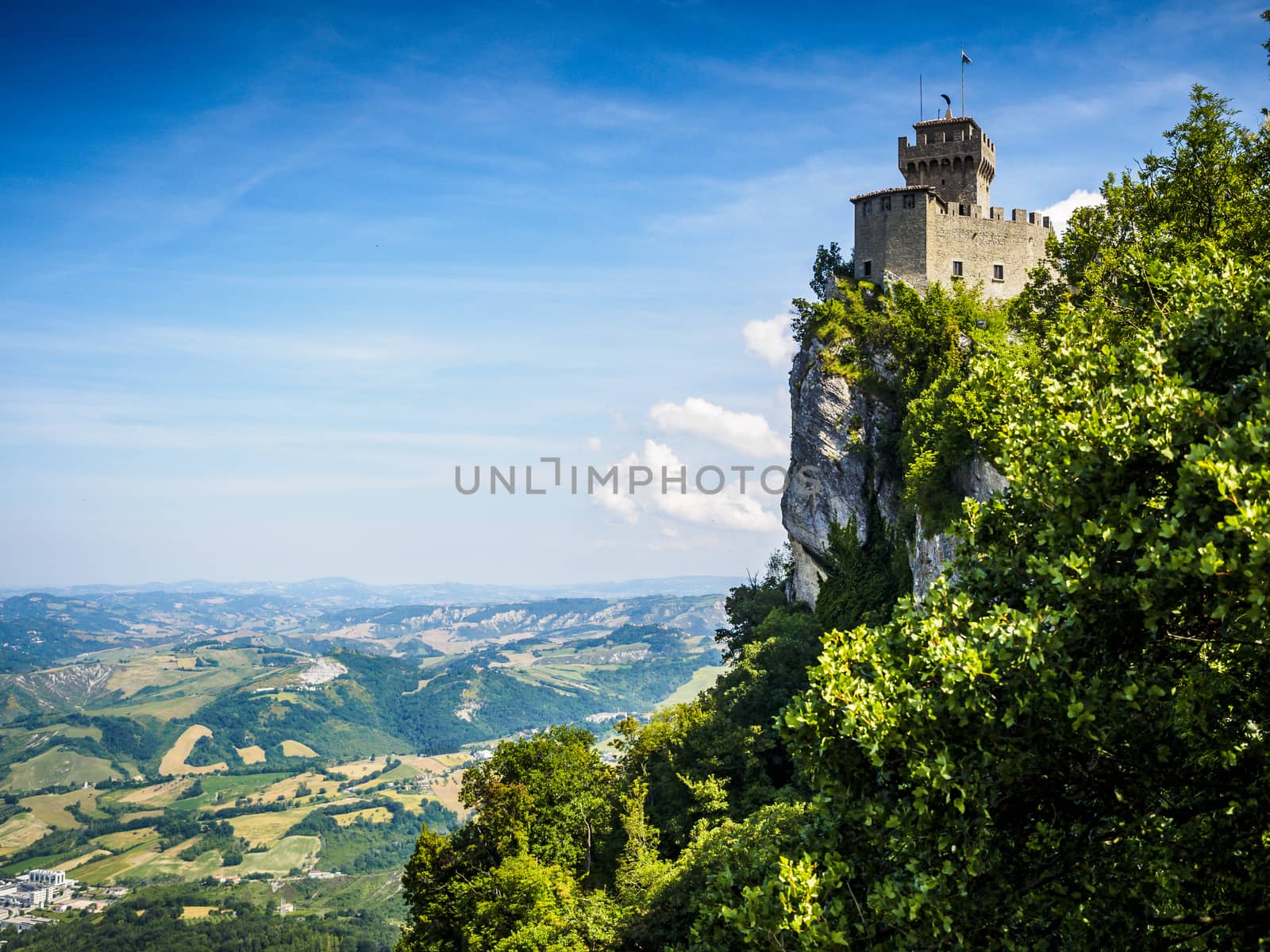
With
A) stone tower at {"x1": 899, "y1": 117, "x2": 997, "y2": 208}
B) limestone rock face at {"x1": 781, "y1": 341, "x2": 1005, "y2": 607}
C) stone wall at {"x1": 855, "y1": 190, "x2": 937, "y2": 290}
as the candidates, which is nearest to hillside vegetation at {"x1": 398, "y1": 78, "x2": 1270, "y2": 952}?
A: limestone rock face at {"x1": 781, "y1": 341, "x2": 1005, "y2": 607}

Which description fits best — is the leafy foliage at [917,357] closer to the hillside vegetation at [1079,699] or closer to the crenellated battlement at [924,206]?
the crenellated battlement at [924,206]

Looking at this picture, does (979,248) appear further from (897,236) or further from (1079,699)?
(1079,699)

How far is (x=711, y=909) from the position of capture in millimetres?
13750

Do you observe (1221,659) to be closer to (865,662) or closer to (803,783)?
(865,662)

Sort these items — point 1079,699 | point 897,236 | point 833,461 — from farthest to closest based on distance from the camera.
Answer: point 897,236, point 833,461, point 1079,699

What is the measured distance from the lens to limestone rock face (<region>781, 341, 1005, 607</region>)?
50.7 meters

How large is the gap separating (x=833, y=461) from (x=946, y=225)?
15432 mm

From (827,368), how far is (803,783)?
24.7 m

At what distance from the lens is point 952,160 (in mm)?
56688

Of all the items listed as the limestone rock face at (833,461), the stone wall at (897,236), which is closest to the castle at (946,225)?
the stone wall at (897,236)

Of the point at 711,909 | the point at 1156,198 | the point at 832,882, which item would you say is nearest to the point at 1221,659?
the point at 832,882

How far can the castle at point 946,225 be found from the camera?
54344 millimetres

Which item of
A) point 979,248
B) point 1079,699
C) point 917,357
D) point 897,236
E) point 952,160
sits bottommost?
point 1079,699

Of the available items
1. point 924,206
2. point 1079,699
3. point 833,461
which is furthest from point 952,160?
point 1079,699
